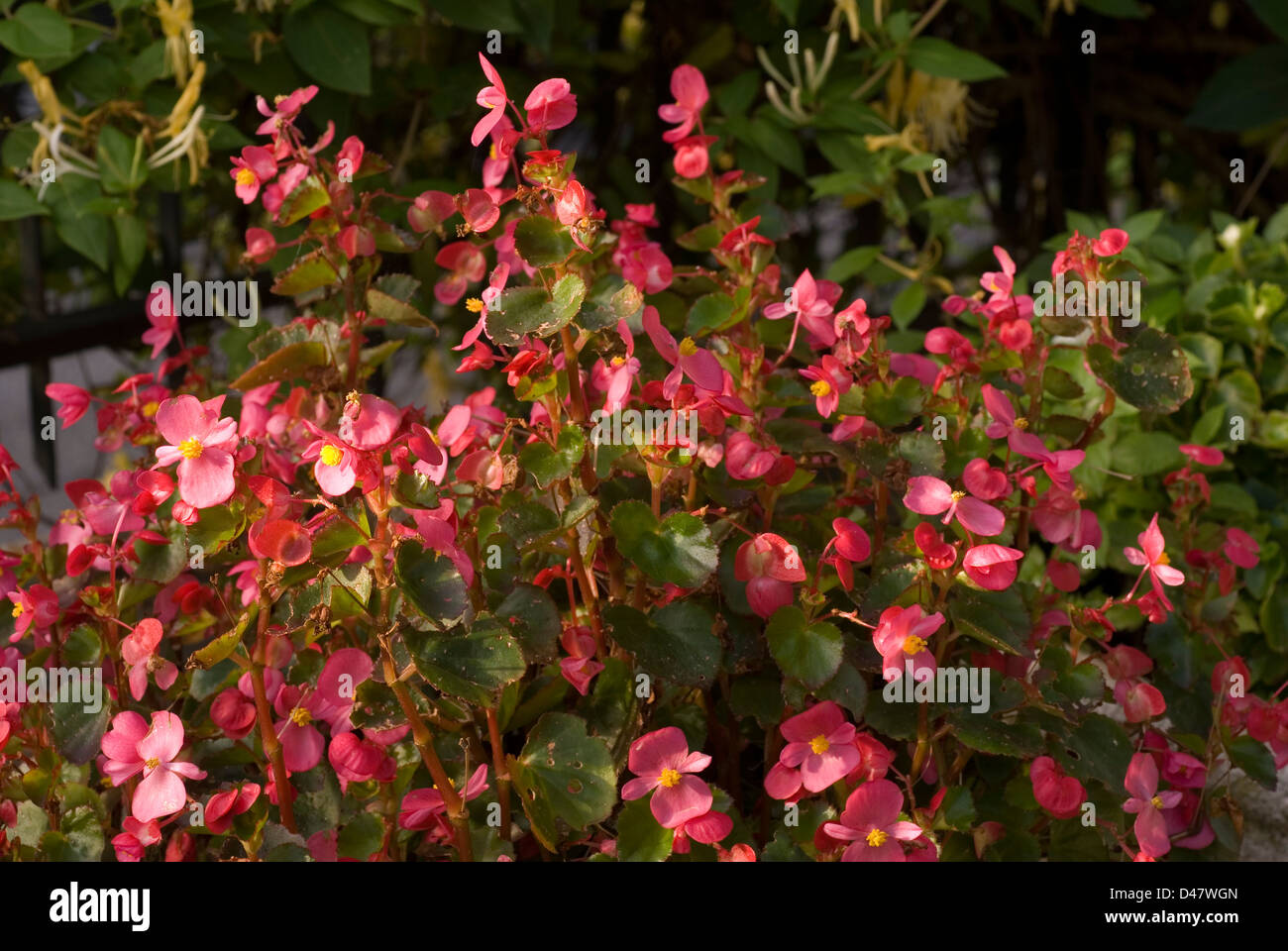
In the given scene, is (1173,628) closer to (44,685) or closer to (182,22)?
(44,685)

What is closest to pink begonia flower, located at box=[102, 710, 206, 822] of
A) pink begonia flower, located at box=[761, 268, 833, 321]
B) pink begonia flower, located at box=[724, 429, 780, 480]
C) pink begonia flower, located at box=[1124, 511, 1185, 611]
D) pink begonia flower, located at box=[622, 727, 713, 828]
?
pink begonia flower, located at box=[622, 727, 713, 828]

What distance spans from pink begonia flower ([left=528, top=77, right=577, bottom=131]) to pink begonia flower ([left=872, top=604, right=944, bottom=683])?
1.06ft

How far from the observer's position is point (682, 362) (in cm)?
68

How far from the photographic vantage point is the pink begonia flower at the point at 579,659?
737 millimetres

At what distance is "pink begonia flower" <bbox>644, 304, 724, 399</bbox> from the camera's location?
68cm

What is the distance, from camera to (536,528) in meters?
0.71

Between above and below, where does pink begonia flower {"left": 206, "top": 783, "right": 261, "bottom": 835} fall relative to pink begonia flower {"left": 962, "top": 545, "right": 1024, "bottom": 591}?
below

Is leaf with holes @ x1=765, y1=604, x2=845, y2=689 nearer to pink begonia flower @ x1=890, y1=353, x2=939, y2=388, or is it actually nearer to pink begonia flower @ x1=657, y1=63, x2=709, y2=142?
pink begonia flower @ x1=890, y1=353, x2=939, y2=388

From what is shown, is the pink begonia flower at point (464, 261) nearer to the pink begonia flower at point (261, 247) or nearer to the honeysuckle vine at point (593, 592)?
the honeysuckle vine at point (593, 592)

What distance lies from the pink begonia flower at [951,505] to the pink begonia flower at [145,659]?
434 mm

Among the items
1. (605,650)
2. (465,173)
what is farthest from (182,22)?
(605,650)

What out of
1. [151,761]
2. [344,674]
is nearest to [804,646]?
[344,674]

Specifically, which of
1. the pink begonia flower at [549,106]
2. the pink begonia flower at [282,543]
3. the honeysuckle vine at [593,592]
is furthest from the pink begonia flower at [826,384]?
the pink begonia flower at [282,543]
